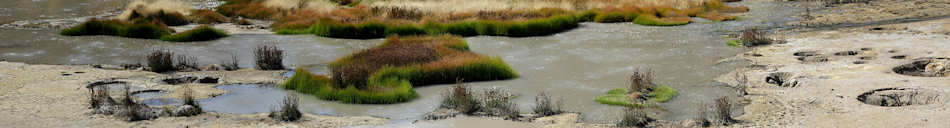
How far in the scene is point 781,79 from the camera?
43.7ft

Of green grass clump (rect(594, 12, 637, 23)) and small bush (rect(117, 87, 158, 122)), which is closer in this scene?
small bush (rect(117, 87, 158, 122))

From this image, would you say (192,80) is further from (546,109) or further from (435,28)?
(435,28)

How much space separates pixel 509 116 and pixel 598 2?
2175cm

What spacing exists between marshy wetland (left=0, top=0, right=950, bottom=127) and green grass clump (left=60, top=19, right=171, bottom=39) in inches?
1.7

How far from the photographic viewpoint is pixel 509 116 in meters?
10.6

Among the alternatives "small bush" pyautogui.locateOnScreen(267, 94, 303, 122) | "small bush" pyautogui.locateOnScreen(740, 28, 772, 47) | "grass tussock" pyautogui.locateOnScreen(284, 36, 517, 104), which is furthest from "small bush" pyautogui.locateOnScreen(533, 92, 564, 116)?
"small bush" pyautogui.locateOnScreen(740, 28, 772, 47)

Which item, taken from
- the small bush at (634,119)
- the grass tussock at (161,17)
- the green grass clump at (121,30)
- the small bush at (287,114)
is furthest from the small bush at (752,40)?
the grass tussock at (161,17)

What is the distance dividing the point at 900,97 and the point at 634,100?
11.2ft

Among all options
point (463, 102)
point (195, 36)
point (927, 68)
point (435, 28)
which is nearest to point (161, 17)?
point (195, 36)

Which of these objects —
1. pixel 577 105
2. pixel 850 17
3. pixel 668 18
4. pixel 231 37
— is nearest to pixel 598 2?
pixel 668 18

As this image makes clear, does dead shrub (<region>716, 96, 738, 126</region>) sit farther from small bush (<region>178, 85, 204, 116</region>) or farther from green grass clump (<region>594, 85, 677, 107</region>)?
small bush (<region>178, 85, 204, 116</region>)

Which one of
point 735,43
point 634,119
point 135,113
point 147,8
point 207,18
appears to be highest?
point 147,8

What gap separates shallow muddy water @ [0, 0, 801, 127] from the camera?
1178cm

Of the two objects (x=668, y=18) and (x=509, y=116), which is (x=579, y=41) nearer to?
(x=668, y=18)
